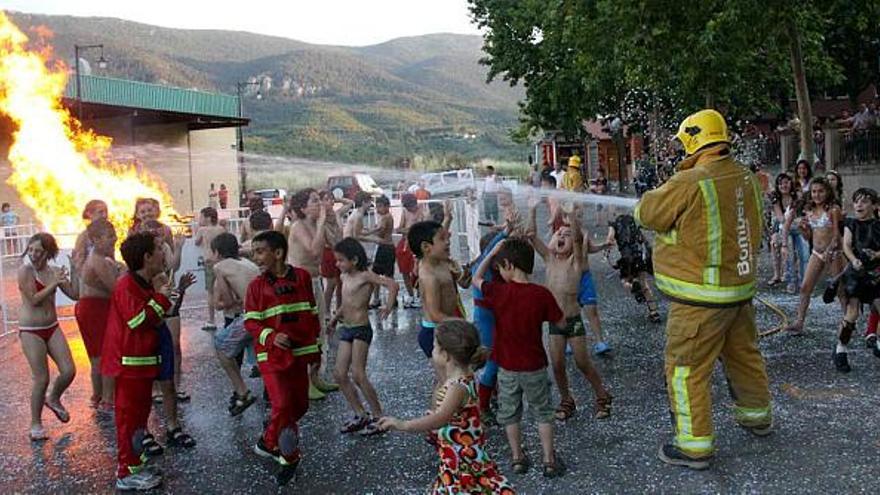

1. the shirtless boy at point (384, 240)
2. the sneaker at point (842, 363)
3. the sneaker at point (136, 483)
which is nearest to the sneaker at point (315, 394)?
the sneaker at point (136, 483)

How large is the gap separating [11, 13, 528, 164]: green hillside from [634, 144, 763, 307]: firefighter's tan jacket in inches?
2240

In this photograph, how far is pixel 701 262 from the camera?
4652 millimetres

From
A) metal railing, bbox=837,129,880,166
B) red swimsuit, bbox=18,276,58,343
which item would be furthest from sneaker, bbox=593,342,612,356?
metal railing, bbox=837,129,880,166

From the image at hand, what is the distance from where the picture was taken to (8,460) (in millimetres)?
5383

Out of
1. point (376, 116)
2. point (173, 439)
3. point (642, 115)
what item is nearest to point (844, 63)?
point (642, 115)

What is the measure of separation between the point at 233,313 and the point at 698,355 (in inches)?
133

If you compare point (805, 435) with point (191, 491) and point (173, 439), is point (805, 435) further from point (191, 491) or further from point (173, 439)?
point (173, 439)

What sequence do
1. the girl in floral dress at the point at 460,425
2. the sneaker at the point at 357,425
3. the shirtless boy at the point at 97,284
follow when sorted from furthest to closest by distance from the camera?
the shirtless boy at the point at 97,284 → the sneaker at the point at 357,425 → the girl in floral dress at the point at 460,425

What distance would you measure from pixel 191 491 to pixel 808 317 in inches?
248

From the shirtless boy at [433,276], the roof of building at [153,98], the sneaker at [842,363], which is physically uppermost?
the roof of building at [153,98]

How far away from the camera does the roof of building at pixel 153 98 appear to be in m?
28.4

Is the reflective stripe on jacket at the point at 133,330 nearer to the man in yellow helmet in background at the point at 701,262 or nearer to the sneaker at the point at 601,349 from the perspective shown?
the man in yellow helmet in background at the point at 701,262

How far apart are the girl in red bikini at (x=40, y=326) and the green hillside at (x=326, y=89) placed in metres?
56.1

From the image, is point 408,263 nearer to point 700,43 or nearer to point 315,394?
point 315,394
